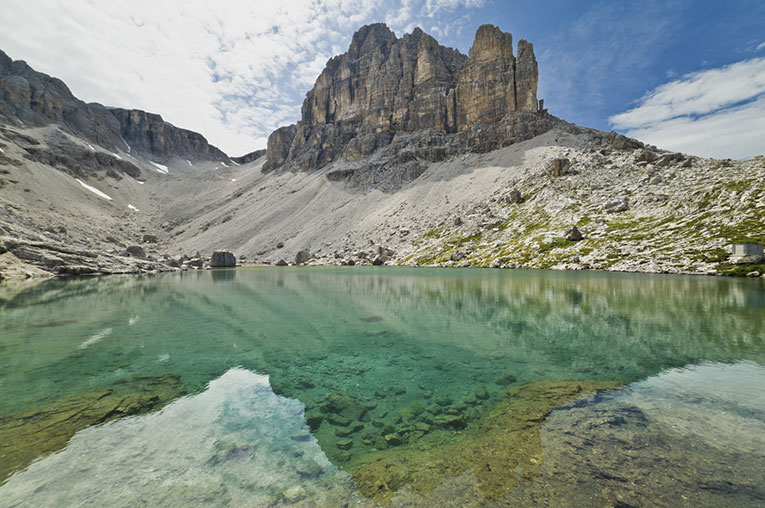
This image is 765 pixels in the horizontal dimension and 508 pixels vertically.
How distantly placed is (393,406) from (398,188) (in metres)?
122

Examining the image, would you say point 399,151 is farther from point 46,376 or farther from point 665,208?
point 46,376

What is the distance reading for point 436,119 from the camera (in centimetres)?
14812

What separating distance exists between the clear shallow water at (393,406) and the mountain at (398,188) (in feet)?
135

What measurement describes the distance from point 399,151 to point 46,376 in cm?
14488

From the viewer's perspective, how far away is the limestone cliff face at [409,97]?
13425cm

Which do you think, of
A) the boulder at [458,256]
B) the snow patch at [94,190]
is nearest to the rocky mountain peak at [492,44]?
the boulder at [458,256]

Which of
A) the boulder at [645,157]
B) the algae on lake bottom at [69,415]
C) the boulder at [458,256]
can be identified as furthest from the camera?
the boulder at [645,157]

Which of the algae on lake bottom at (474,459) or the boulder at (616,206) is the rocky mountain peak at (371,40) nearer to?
the boulder at (616,206)

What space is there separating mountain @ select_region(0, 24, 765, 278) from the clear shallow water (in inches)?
1624

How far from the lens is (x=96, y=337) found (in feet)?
52.4

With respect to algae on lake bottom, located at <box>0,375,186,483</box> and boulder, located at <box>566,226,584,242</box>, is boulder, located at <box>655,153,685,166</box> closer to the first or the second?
boulder, located at <box>566,226,584,242</box>

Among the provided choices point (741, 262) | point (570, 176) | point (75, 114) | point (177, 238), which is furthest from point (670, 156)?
point (75, 114)

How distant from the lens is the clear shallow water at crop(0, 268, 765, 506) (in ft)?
17.9

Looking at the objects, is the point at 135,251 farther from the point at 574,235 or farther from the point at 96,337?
the point at 574,235
